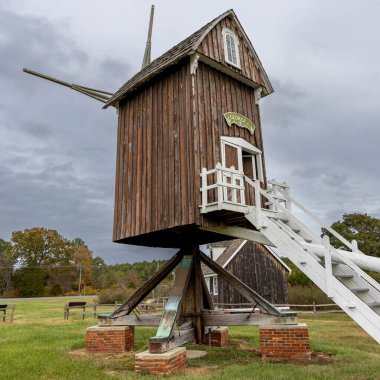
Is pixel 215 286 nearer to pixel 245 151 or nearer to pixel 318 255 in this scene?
pixel 245 151

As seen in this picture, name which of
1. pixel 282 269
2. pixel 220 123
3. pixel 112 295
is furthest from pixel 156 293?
pixel 220 123

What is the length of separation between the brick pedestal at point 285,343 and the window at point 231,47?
7580 millimetres

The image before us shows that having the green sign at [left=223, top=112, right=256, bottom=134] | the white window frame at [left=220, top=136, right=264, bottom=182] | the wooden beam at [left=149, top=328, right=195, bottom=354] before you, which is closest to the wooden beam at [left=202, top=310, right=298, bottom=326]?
the wooden beam at [left=149, top=328, right=195, bottom=354]

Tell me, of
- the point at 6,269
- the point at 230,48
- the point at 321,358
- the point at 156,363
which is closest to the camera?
the point at 156,363

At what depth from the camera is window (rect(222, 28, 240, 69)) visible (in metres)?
11.4

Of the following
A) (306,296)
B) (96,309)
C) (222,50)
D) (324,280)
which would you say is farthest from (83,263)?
(324,280)

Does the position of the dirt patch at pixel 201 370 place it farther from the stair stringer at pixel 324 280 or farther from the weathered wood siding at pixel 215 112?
the weathered wood siding at pixel 215 112

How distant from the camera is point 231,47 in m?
11.7

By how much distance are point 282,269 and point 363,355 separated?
68.3ft

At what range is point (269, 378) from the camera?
7.43 metres

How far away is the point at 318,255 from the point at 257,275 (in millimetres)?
22138

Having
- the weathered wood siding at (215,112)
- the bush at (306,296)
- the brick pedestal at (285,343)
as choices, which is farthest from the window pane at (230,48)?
the bush at (306,296)

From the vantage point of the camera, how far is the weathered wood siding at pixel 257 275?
2877cm

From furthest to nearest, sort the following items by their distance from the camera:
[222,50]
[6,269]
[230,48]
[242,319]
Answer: [6,269], [230,48], [222,50], [242,319]
